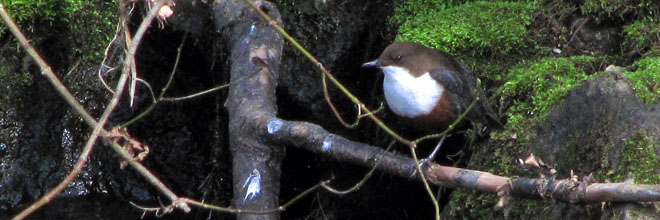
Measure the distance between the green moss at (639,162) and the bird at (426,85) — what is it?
100cm

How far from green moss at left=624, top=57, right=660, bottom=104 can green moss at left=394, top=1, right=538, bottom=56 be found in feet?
2.44

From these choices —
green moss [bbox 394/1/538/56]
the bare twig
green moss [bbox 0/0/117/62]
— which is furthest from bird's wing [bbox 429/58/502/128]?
green moss [bbox 0/0/117/62]

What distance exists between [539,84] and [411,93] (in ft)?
1.90

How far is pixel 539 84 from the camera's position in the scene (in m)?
3.54

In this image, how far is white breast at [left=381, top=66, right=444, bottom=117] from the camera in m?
3.73

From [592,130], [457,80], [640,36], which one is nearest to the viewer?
[592,130]

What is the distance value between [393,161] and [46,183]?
107 inches

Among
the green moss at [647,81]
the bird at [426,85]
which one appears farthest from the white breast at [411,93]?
the green moss at [647,81]

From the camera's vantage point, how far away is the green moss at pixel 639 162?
2.69m

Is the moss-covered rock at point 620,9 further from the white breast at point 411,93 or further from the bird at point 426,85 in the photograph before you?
the white breast at point 411,93

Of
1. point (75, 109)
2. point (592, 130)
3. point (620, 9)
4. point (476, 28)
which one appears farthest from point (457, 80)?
point (75, 109)

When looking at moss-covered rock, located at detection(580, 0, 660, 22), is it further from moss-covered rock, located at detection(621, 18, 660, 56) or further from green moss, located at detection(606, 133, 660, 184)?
green moss, located at detection(606, 133, 660, 184)

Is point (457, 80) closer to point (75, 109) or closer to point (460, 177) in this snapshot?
point (460, 177)

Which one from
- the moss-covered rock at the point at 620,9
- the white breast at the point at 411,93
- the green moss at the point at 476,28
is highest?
the moss-covered rock at the point at 620,9
